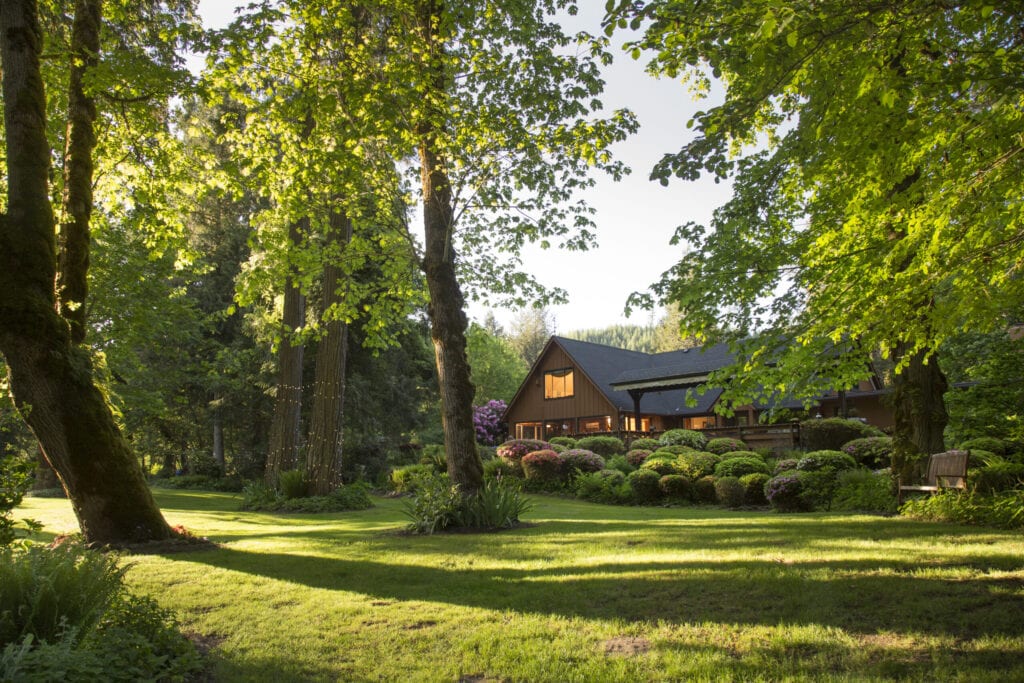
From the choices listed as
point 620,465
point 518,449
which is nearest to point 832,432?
point 620,465

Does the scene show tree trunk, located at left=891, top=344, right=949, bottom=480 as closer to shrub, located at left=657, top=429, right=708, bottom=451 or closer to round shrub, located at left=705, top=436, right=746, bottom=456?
round shrub, located at left=705, top=436, right=746, bottom=456

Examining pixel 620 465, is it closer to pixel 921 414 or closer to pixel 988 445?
pixel 921 414

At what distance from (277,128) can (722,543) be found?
9588mm

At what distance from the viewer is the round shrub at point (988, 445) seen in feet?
35.5

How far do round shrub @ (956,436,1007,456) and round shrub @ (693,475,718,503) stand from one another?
5291mm

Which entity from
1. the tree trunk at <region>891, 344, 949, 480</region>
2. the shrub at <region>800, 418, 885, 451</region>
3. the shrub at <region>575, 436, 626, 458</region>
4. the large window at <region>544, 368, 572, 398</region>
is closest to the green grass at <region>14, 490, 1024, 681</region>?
the tree trunk at <region>891, 344, 949, 480</region>

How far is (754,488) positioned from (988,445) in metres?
4.45

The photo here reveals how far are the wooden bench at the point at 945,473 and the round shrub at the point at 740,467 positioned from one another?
4857mm

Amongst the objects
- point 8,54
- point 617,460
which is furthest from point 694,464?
point 8,54

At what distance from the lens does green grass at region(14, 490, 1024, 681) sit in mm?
4184

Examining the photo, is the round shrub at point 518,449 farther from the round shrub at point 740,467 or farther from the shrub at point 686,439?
the round shrub at point 740,467

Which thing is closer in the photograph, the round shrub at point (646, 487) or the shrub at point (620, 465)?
the round shrub at point (646, 487)

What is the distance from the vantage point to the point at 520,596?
5.98 m

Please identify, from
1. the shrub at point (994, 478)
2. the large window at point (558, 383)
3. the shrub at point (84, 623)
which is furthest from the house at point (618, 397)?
the shrub at point (84, 623)
